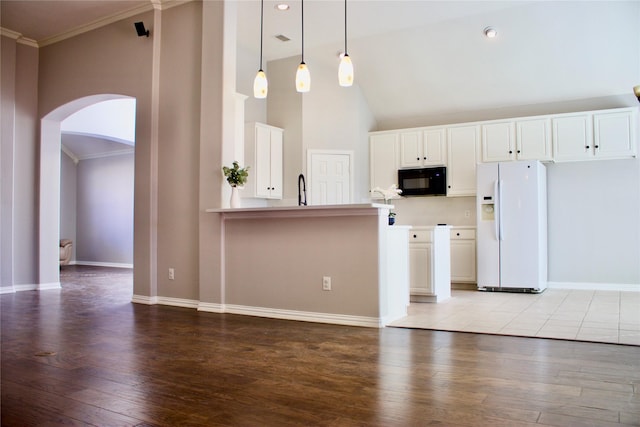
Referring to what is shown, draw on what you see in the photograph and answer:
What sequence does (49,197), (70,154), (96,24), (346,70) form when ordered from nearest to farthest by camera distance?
(346,70) → (96,24) → (49,197) → (70,154)

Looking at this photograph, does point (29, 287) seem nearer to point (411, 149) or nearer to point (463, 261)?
point (411, 149)

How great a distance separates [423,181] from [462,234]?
0.95 meters

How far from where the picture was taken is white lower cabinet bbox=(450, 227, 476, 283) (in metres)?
6.67

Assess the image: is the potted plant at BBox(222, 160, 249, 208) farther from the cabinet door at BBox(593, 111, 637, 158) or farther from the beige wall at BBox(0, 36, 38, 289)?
the cabinet door at BBox(593, 111, 637, 158)

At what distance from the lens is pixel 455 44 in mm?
6254

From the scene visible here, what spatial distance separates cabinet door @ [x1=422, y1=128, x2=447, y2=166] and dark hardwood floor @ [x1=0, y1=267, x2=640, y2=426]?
12.9 feet

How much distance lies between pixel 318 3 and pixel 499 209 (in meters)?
3.36

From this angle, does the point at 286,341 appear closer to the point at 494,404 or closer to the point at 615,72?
the point at 494,404

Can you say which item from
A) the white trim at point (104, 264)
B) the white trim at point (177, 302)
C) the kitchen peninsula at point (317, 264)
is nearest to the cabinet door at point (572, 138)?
the kitchen peninsula at point (317, 264)

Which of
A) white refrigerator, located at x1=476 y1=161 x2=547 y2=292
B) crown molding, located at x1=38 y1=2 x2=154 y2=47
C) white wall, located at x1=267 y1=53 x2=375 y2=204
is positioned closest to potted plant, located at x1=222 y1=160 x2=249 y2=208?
crown molding, located at x1=38 y1=2 x2=154 y2=47

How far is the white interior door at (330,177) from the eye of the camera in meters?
6.96

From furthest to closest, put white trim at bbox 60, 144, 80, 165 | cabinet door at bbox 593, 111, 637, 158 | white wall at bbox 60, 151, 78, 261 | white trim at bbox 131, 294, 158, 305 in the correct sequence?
white wall at bbox 60, 151, 78, 261 < white trim at bbox 60, 144, 80, 165 < cabinet door at bbox 593, 111, 637, 158 < white trim at bbox 131, 294, 158, 305

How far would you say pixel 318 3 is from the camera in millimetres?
5426

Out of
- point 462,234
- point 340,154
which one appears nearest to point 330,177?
point 340,154
